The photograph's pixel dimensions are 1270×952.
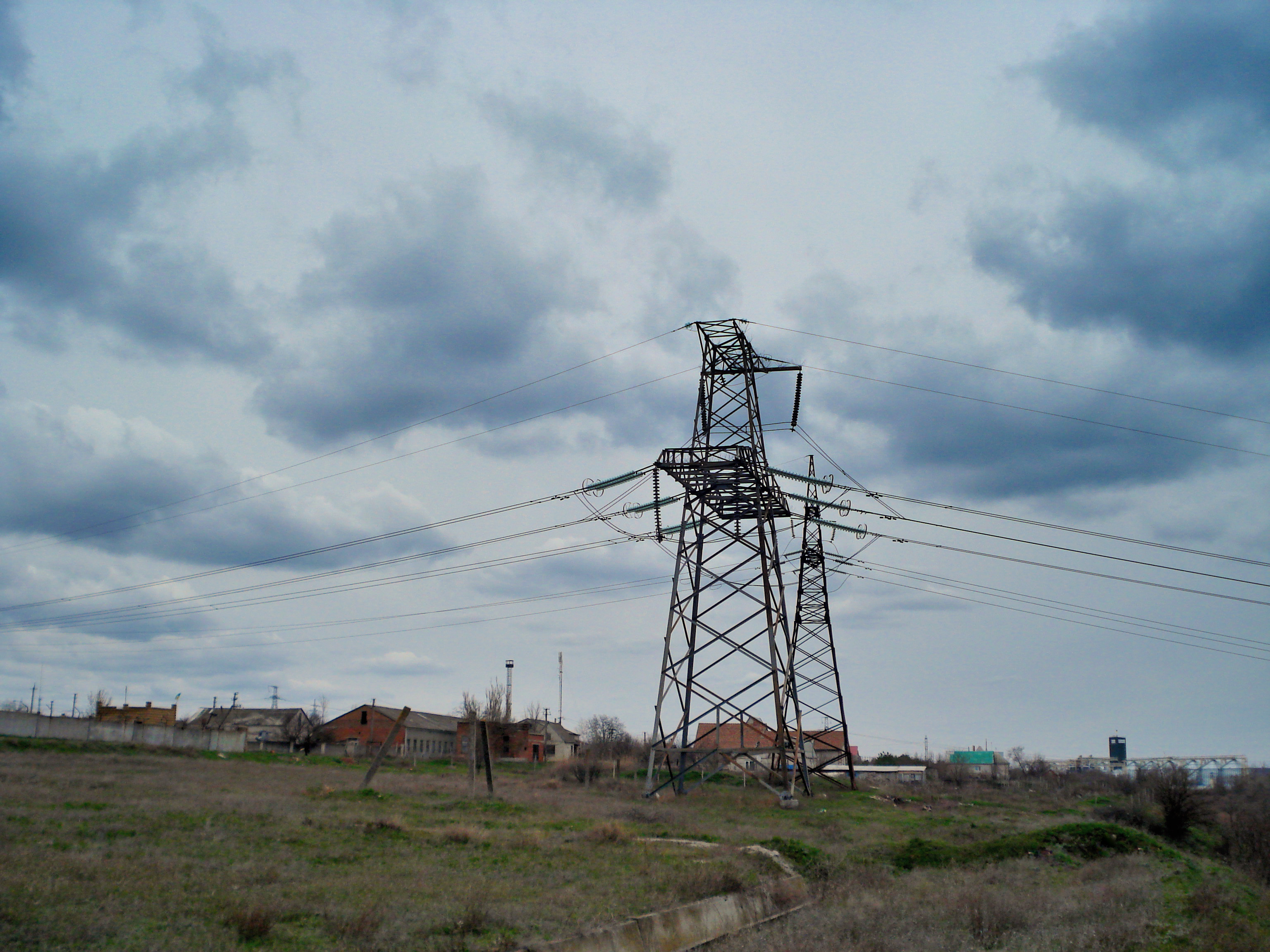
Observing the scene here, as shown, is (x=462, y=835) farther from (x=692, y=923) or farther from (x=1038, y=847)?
(x=1038, y=847)

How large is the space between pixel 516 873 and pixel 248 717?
327 ft

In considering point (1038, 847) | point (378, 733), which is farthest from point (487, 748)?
point (378, 733)

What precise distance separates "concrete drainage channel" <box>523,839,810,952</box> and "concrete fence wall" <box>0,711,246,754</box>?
154 feet

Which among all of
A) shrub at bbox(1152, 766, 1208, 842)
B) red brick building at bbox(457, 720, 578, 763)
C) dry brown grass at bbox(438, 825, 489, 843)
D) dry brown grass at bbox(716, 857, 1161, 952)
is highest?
dry brown grass at bbox(438, 825, 489, 843)

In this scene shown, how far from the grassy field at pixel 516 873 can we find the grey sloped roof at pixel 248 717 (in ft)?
254

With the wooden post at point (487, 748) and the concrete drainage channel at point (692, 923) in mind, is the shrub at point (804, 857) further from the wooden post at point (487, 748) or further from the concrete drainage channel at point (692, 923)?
the wooden post at point (487, 748)

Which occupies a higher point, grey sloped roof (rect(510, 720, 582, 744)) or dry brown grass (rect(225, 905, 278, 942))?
dry brown grass (rect(225, 905, 278, 942))

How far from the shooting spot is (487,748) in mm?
28328

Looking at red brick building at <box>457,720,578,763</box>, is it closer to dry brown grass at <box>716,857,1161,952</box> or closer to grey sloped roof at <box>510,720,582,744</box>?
grey sloped roof at <box>510,720,582,744</box>

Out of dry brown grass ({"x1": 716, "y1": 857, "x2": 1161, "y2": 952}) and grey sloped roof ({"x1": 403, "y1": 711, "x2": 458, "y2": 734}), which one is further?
grey sloped roof ({"x1": 403, "y1": 711, "x2": 458, "y2": 734})

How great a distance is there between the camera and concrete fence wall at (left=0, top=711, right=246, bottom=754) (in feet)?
160

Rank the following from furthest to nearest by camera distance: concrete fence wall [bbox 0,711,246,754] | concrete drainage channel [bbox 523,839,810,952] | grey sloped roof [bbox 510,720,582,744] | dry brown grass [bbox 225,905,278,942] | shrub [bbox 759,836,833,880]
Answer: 1. grey sloped roof [bbox 510,720,582,744]
2. concrete fence wall [bbox 0,711,246,754]
3. shrub [bbox 759,836,833,880]
4. concrete drainage channel [bbox 523,839,810,952]
5. dry brown grass [bbox 225,905,278,942]

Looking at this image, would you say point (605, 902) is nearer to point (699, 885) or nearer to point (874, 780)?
point (699, 885)

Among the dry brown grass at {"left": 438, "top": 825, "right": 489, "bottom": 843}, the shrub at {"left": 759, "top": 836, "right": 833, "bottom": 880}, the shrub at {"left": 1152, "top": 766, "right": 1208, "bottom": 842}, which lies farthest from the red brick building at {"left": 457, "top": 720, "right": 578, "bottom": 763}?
the shrub at {"left": 759, "top": 836, "right": 833, "bottom": 880}
